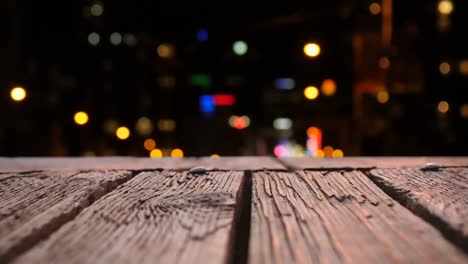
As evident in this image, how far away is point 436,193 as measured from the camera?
3.43ft

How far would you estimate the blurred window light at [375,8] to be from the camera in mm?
6832

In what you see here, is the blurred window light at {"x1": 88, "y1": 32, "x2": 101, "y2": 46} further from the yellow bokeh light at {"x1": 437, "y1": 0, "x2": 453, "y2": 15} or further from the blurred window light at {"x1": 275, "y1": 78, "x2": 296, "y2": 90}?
the yellow bokeh light at {"x1": 437, "y1": 0, "x2": 453, "y2": 15}

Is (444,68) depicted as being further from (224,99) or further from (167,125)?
(167,125)

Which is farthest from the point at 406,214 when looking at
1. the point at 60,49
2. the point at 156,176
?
the point at 60,49

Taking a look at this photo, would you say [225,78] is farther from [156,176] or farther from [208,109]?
[156,176]

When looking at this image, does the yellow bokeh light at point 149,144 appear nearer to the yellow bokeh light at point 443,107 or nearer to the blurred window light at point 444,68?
the yellow bokeh light at point 443,107

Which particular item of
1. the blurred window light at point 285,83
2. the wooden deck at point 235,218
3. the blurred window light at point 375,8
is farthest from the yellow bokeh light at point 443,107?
the wooden deck at point 235,218

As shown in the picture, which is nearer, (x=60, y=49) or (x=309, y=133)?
(x=60, y=49)

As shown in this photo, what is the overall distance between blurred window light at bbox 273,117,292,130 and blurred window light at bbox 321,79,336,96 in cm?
165

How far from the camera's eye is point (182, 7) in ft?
25.9

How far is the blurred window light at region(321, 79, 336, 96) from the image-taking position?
7.90m

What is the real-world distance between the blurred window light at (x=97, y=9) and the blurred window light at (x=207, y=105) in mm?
2828

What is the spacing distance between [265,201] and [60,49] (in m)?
6.76

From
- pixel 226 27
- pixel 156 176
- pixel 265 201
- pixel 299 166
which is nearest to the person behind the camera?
pixel 265 201
